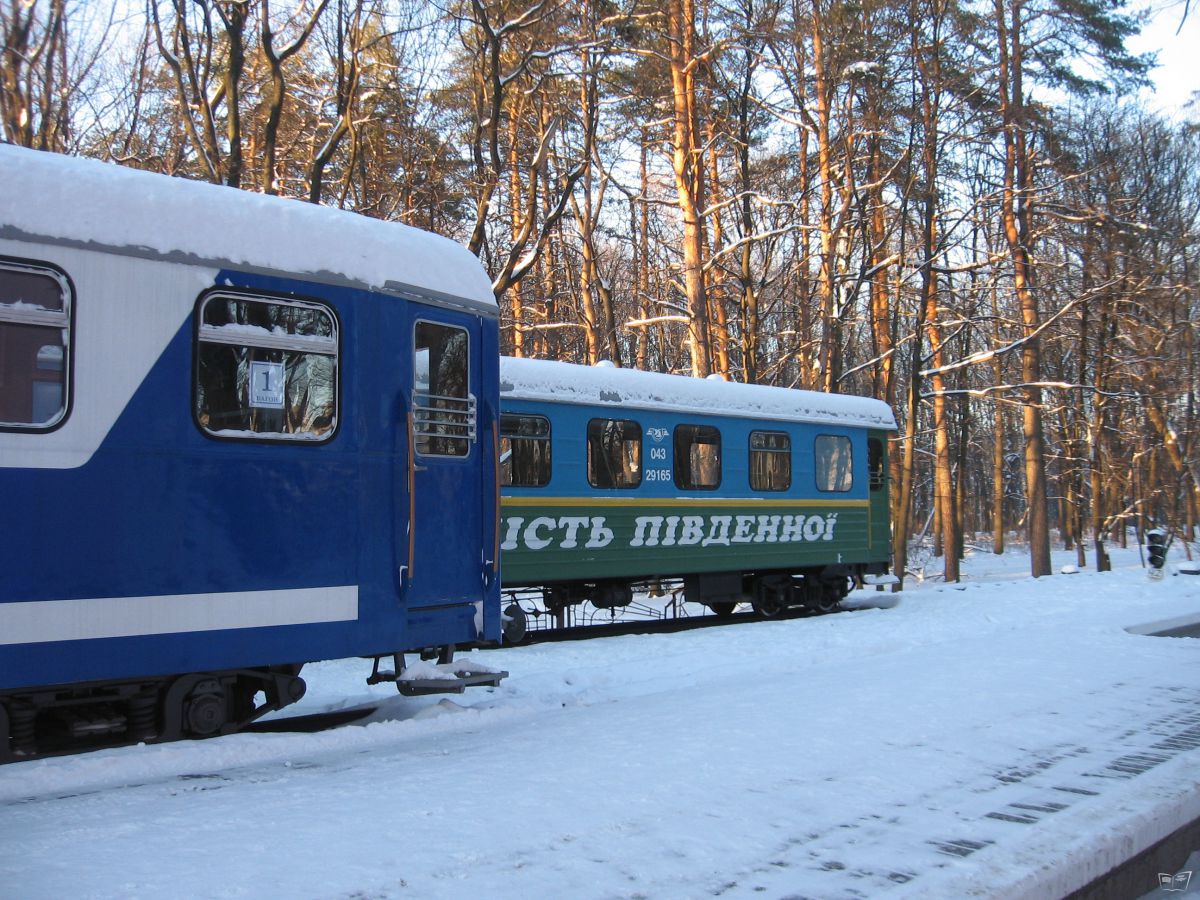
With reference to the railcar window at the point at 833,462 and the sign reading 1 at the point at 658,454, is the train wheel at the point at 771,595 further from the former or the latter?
the sign reading 1 at the point at 658,454

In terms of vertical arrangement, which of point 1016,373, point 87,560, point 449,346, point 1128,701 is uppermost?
point 1016,373

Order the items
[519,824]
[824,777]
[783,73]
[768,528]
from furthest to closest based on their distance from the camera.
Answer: [783,73] < [768,528] < [824,777] < [519,824]

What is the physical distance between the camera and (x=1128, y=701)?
7.67 metres

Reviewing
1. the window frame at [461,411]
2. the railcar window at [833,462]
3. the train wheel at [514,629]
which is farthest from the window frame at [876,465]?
the window frame at [461,411]

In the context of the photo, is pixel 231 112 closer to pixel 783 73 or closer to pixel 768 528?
pixel 768 528

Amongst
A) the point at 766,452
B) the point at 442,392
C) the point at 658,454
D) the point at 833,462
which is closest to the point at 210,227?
the point at 442,392

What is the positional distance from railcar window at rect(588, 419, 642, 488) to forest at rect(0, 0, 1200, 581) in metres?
2.83

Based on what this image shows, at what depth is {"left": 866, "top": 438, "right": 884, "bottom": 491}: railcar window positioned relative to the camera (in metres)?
18.0

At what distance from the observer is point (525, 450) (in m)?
12.8

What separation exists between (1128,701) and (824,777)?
3450 mm

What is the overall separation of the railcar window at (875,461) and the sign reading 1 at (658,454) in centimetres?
490

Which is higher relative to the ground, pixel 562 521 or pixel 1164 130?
pixel 1164 130

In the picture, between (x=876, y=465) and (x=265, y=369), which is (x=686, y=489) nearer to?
(x=876, y=465)

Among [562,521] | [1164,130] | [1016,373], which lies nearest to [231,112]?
[562,521]
